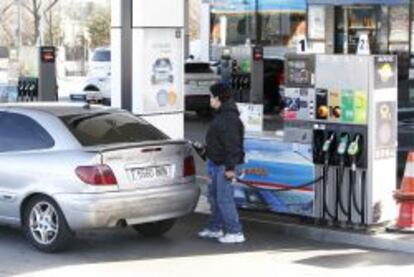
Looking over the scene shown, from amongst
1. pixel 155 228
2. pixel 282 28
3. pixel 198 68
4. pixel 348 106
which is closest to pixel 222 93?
pixel 348 106

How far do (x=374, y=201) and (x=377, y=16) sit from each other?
16.7m

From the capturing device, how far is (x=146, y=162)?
917 cm

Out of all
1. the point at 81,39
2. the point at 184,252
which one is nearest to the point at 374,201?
the point at 184,252

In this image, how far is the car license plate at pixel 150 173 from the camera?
29.7ft

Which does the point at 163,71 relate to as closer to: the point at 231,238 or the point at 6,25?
the point at 231,238

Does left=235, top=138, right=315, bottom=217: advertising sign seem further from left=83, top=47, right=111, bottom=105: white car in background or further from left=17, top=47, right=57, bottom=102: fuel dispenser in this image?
left=83, top=47, right=111, bottom=105: white car in background

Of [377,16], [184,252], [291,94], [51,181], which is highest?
[377,16]

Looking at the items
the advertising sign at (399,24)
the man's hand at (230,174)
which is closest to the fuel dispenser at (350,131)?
the man's hand at (230,174)

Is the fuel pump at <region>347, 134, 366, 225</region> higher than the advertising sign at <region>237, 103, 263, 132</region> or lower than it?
lower

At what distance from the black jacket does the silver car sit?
0.32 metres

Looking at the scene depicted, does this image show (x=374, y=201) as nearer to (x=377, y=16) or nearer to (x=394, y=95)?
(x=394, y=95)

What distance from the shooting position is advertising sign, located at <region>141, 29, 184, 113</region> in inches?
489

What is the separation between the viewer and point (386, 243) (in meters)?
9.35

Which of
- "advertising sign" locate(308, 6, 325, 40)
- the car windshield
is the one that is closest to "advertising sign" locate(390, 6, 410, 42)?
"advertising sign" locate(308, 6, 325, 40)
